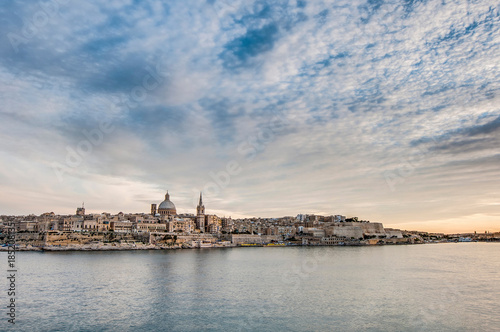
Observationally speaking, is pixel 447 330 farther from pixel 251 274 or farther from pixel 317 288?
pixel 251 274

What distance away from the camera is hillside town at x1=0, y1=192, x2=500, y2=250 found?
5938 cm

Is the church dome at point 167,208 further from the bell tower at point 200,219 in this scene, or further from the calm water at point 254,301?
the calm water at point 254,301

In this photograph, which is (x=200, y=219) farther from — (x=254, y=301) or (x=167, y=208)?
(x=254, y=301)

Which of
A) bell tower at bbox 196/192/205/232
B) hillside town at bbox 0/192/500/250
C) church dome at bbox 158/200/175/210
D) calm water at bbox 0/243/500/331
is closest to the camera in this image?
calm water at bbox 0/243/500/331

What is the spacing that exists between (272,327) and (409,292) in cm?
1021

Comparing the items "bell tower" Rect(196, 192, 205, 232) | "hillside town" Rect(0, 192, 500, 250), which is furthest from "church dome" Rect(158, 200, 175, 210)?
"bell tower" Rect(196, 192, 205, 232)

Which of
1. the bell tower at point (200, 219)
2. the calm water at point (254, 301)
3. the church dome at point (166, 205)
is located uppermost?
the church dome at point (166, 205)

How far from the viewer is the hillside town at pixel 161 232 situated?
2338 inches

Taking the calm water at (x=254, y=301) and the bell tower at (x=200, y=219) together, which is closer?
the calm water at (x=254, y=301)

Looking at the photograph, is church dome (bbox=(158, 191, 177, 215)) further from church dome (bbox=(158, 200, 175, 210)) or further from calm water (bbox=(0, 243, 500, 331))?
calm water (bbox=(0, 243, 500, 331))

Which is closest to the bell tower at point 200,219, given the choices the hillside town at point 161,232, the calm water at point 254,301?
the hillside town at point 161,232

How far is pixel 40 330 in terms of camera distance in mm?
13203

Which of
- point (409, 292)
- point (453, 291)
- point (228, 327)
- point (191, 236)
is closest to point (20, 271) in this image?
point (228, 327)

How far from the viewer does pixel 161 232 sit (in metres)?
70.4
